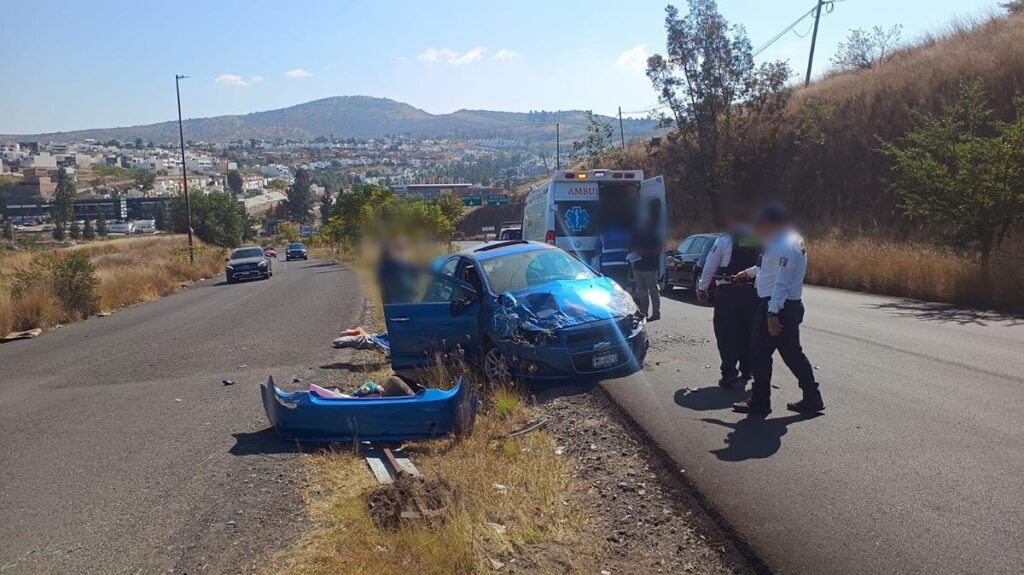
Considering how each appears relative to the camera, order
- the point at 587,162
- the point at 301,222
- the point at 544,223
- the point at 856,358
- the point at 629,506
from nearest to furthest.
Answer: the point at 629,506, the point at 856,358, the point at 544,223, the point at 587,162, the point at 301,222

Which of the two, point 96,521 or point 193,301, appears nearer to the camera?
point 96,521

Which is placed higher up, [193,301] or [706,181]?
[706,181]

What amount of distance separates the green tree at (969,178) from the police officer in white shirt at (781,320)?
37.5ft

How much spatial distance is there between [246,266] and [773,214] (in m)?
32.9

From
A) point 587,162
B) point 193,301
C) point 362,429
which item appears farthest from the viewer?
point 587,162

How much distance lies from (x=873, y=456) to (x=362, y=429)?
3.94 metres

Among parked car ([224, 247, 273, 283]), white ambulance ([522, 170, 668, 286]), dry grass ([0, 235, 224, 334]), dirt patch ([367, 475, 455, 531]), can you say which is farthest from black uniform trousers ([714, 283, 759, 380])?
parked car ([224, 247, 273, 283])

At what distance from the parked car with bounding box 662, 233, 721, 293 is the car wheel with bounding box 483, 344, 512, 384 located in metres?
10.2

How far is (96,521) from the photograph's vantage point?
17.4 feet

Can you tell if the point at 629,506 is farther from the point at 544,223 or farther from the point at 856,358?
the point at 544,223

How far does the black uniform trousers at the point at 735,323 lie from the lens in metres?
8.02

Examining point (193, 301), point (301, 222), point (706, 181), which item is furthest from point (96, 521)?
point (301, 222)

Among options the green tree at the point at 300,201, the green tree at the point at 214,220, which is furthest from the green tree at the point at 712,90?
the green tree at the point at 300,201

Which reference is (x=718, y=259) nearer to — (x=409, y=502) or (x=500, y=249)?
(x=500, y=249)
